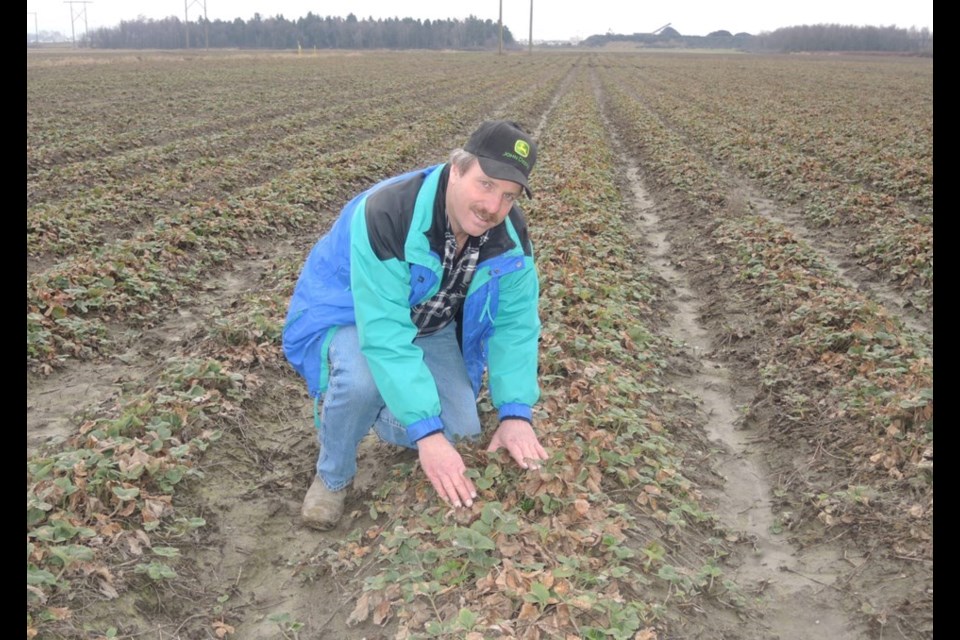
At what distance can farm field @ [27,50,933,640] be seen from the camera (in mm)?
3252

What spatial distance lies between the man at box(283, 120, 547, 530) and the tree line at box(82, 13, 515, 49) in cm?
12205

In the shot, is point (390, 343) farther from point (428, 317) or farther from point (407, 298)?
point (428, 317)

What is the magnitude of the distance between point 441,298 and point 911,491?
2.74 m

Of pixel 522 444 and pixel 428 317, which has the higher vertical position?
pixel 428 317

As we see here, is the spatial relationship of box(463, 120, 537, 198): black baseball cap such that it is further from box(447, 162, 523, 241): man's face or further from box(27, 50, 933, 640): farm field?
box(27, 50, 933, 640): farm field

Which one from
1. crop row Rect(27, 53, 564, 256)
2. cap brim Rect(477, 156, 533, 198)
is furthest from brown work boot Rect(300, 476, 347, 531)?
crop row Rect(27, 53, 564, 256)

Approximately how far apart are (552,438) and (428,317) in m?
0.99

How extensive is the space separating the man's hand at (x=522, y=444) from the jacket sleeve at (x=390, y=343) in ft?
1.55

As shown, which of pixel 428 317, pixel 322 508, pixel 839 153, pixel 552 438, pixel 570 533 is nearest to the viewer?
pixel 570 533

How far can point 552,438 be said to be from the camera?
13.6 ft

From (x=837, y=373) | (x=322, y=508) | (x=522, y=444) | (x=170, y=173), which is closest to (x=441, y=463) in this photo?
(x=522, y=444)

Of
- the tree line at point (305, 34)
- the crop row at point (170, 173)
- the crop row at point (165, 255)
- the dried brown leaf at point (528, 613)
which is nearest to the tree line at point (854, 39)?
→ the tree line at point (305, 34)

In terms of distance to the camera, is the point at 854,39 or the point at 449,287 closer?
the point at 449,287

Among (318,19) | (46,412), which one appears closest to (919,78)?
(46,412)
